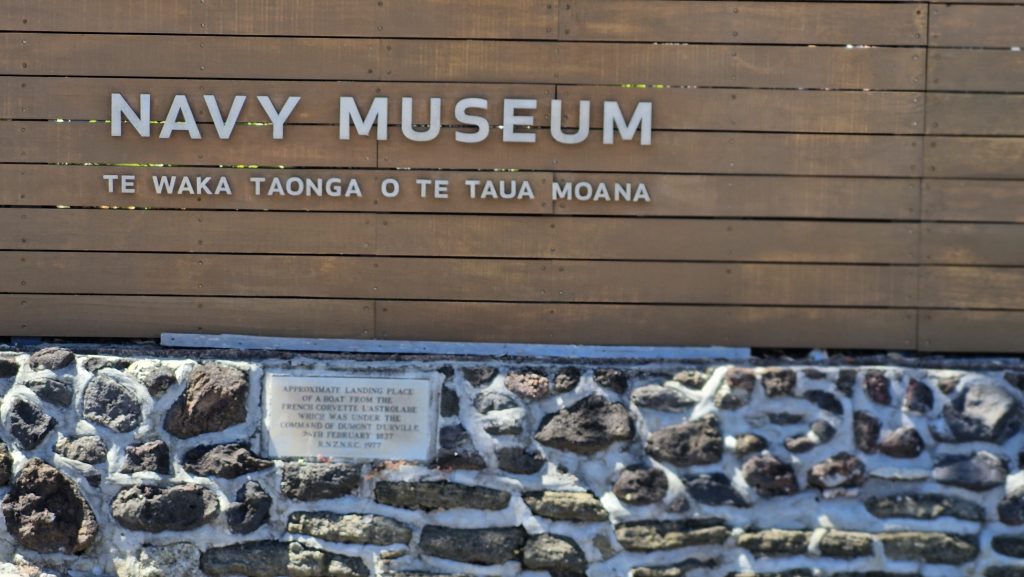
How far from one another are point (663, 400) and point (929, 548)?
1.24 m

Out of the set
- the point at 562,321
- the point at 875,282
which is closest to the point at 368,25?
the point at 562,321

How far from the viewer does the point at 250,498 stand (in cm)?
505

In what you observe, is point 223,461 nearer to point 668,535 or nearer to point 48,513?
point 48,513

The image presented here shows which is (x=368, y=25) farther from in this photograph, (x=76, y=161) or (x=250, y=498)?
(x=250, y=498)

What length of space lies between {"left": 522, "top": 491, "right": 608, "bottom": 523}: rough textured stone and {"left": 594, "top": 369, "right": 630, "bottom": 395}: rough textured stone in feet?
1.52

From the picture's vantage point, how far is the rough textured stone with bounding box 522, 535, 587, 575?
495cm

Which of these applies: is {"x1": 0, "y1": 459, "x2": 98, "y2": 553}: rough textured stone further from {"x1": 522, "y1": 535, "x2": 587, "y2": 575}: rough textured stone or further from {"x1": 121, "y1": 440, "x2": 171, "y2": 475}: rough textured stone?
{"x1": 522, "y1": 535, "x2": 587, "y2": 575}: rough textured stone

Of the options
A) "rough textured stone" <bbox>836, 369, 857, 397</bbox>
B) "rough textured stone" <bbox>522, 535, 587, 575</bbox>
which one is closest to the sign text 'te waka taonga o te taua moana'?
"rough textured stone" <bbox>836, 369, 857, 397</bbox>

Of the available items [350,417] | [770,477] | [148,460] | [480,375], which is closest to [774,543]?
[770,477]

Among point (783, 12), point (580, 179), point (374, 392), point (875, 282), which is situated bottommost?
point (374, 392)

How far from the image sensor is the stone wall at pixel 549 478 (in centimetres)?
494

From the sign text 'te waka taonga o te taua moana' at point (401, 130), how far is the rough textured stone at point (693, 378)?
2.64 feet

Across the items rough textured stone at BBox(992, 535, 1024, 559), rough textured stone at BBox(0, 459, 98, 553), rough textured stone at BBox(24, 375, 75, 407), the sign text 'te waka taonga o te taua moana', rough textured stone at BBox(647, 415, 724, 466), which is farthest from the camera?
the sign text 'te waka taonga o te taua moana'

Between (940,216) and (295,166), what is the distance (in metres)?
2.90
